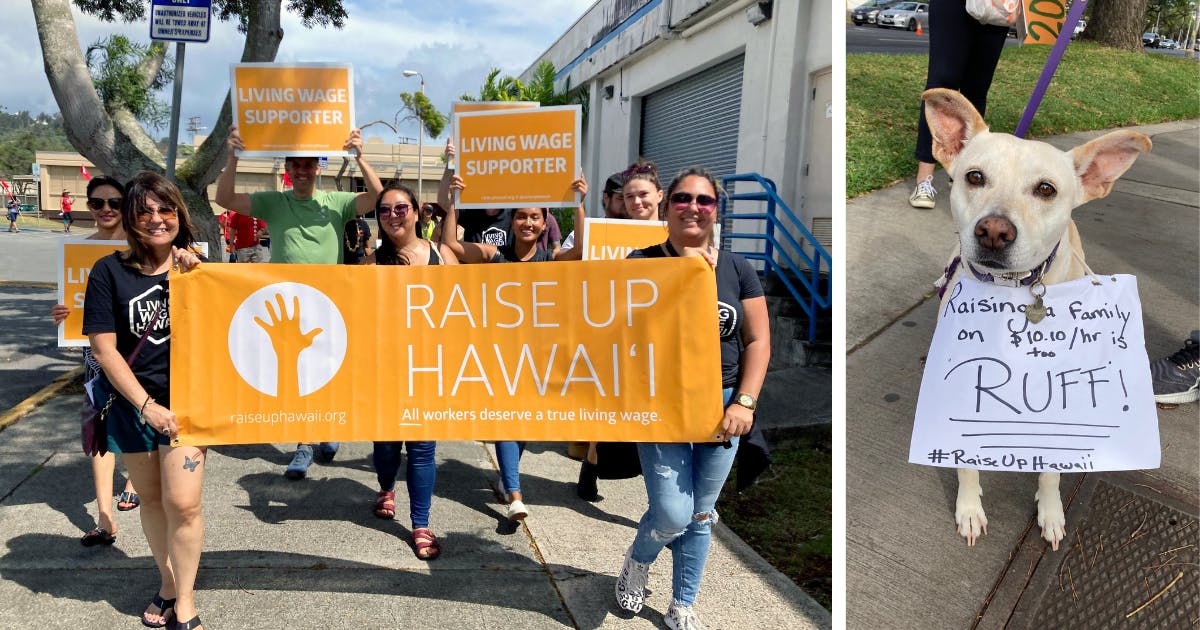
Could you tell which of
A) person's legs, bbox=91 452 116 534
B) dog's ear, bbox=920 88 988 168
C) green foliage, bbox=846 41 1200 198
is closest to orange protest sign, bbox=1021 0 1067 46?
dog's ear, bbox=920 88 988 168

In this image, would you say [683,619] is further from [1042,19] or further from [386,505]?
[1042,19]

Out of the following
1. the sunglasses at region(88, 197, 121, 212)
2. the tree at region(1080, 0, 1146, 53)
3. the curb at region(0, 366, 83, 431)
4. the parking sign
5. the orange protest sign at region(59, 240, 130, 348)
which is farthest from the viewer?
the tree at region(1080, 0, 1146, 53)

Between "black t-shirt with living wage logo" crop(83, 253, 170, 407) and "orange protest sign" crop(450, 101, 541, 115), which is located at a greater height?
"orange protest sign" crop(450, 101, 541, 115)

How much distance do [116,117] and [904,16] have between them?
87.5ft

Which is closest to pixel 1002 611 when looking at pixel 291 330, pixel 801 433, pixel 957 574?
pixel 957 574

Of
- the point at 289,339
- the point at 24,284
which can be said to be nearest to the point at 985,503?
the point at 289,339

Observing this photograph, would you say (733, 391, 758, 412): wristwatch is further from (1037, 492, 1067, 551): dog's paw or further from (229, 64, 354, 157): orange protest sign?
(229, 64, 354, 157): orange protest sign

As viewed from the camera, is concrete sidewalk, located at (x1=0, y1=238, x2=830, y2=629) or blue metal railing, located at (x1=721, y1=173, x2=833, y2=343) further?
blue metal railing, located at (x1=721, y1=173, x2=833, y2=343)

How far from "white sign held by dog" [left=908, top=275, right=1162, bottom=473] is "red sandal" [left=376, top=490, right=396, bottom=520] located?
277 centimetres

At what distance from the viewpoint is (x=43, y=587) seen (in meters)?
3.55

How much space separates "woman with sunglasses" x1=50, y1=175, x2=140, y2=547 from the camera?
3.98 meters

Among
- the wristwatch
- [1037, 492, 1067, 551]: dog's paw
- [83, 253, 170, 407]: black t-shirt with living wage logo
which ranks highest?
[83, 253, 170, 407]: black t-shirt with living wage logo

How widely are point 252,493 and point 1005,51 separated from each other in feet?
31.2

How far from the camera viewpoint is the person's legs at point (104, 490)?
13.1ft
